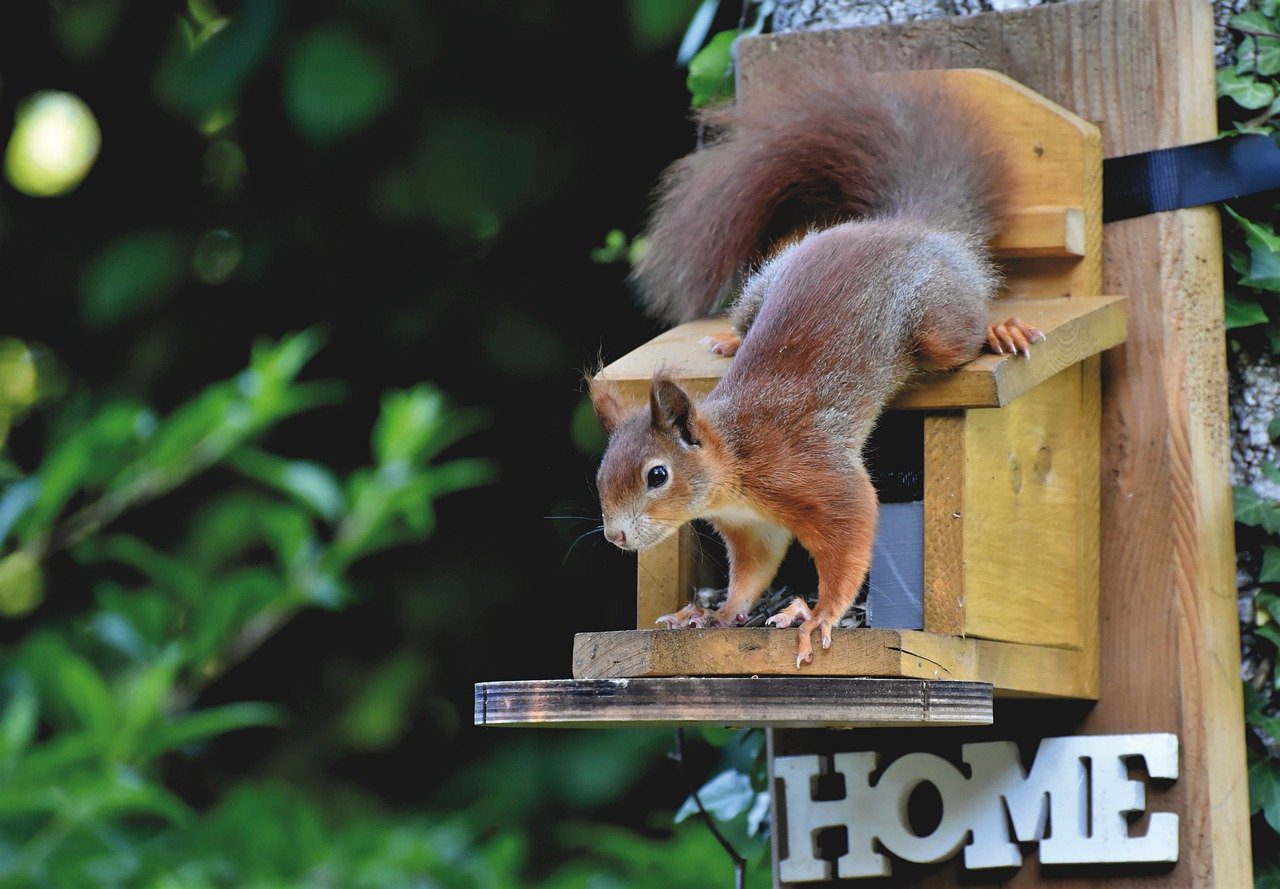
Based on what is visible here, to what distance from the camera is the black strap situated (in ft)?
6.36

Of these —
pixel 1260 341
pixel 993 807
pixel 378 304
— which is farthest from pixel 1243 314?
pixel 378 304

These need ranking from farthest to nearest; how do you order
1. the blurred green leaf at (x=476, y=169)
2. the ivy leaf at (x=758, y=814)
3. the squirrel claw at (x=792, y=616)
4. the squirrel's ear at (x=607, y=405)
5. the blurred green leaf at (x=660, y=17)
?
the blurred green leaf at (x=476, y=169)
the blurred green leaf at (x=660, y=17)
the ivy leaf at (x=758, y=814)
the squirrel's ear at (x=607, y=405)
the squirrel claw at (x=792, y=616)

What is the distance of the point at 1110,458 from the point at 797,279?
1.55 ft

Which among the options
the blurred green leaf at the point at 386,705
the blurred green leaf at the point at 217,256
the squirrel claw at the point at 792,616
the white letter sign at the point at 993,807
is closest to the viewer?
the squirrel claw at the point at 792,616

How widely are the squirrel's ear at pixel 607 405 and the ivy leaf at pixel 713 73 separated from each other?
2.42 feet

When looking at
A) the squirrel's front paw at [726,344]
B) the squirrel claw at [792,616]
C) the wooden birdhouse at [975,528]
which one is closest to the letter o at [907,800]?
the wooden birdhouse at [975,528]

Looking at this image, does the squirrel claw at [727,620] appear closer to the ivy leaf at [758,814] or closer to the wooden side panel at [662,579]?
the wooden side panel at [662,579]

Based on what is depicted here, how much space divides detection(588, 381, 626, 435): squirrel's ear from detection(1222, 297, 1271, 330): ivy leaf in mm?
764

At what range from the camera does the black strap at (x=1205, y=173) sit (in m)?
1.94

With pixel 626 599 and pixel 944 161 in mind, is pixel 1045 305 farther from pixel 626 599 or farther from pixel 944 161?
pixel 626 599

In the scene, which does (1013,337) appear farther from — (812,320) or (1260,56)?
(1260,56)

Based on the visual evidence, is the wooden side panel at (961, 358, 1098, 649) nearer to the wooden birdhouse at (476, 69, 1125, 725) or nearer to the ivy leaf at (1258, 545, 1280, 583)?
the wooden birdhouse at (476, 69, 1125, 725)

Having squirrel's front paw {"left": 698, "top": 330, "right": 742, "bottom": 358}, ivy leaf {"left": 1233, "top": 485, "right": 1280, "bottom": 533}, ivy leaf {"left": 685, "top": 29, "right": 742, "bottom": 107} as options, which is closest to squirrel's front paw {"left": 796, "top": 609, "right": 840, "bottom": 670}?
squirrel's front paw {"left": 698, "top": 330, "right": 742, "bottom": 358}

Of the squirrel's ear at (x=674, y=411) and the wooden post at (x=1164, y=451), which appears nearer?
the squirrel's ear at (x=674, y=411)
